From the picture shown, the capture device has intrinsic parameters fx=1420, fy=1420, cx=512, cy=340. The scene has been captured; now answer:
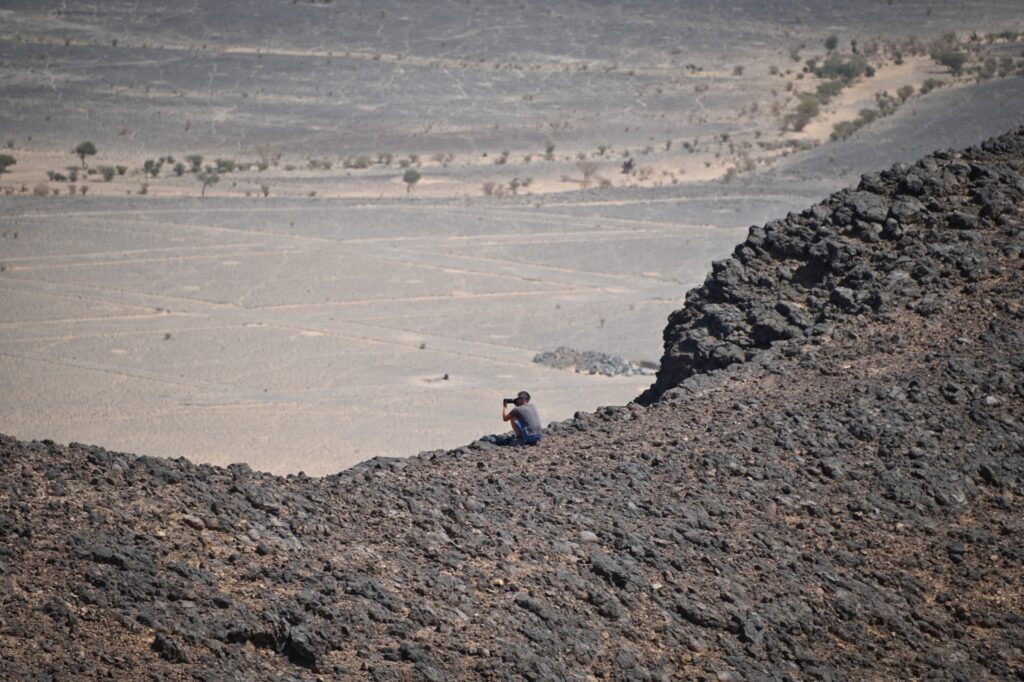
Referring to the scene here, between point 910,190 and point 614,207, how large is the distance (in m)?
31.6

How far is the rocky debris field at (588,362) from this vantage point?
28.6 meters

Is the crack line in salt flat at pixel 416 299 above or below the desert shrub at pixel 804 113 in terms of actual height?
below

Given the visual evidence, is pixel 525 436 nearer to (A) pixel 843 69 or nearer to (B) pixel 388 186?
(B) pixel 388 186

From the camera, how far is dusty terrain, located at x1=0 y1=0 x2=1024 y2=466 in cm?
2706

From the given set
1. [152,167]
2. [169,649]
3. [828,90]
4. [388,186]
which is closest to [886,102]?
[828,90]

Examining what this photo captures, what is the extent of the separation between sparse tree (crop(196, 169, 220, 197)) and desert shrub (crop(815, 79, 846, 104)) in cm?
2864

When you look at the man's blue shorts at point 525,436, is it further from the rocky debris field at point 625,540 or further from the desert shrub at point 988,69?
the desert shrub at point 988,69

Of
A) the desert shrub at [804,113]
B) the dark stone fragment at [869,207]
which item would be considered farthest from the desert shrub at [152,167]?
the dark stone fragment at [869,207]

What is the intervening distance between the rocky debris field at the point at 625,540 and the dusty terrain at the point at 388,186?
11.1 m

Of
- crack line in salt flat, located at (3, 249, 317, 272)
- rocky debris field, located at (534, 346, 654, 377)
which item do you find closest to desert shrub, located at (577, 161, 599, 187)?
crack line in salt flat, located at (3, 249, 317, 272)

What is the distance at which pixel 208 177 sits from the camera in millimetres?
51062

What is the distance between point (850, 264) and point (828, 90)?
5478 cm

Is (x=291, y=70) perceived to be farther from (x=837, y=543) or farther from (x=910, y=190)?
(x=837, y=543)

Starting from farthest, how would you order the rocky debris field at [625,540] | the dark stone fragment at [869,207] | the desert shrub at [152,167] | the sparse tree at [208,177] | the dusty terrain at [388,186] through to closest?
the desert shrub at [152,167]
the sparse tree at [208,177]
the dusty terrain at [388,186]
the dark stone fragment at [869,207]
the rocky debris field at [625,540]
